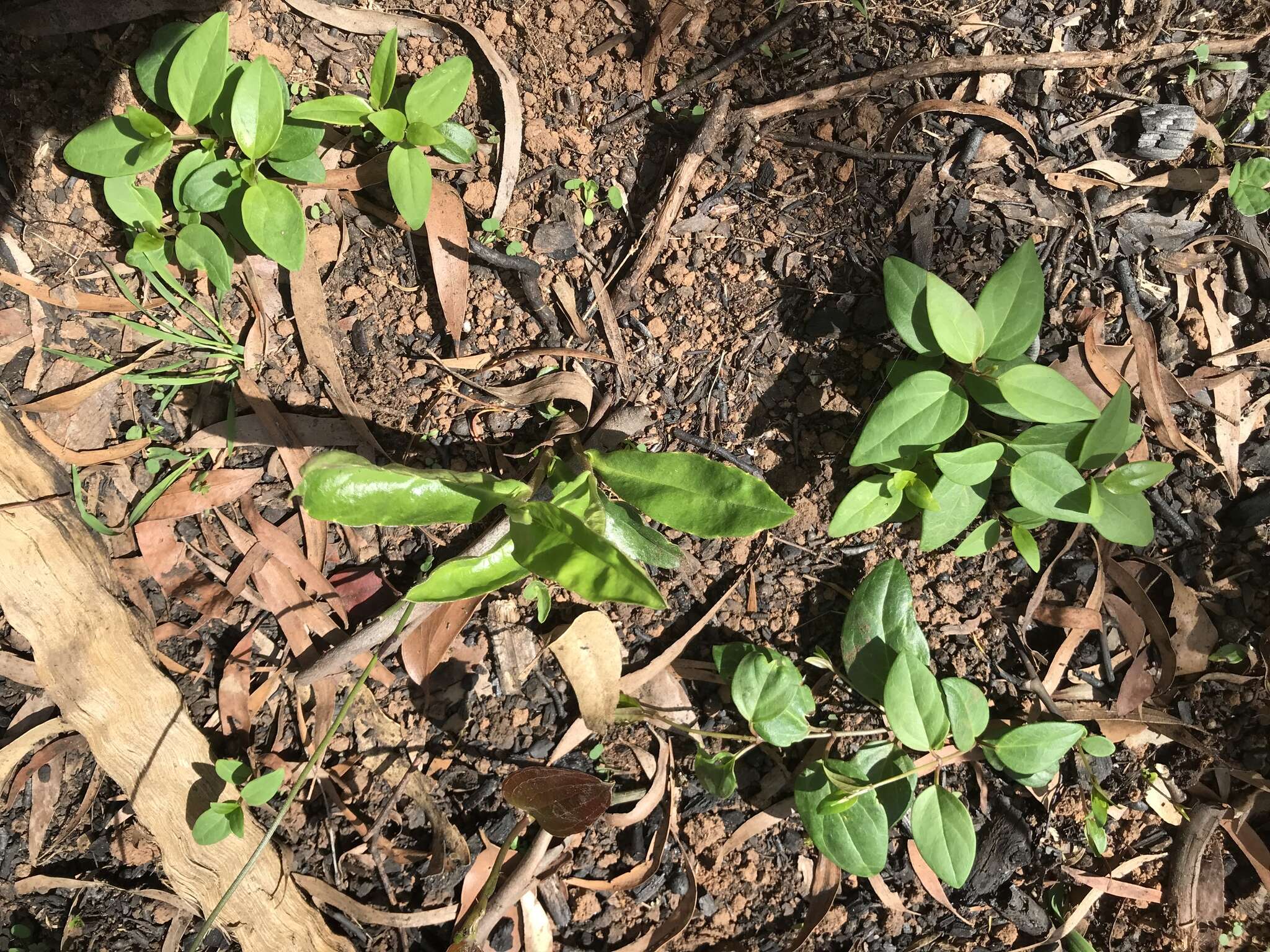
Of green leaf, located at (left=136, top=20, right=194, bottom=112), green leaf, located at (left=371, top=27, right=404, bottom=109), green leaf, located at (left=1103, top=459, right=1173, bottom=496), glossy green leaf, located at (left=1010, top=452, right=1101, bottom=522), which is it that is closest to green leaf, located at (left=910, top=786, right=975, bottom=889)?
glossy green leaf, located at (left=1010, top=452, right=1101, bottom=522)

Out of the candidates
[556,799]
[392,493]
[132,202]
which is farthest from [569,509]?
[132,202]

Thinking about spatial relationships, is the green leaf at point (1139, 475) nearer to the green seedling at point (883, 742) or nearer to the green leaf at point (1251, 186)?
the green seedling at point (883, 742)

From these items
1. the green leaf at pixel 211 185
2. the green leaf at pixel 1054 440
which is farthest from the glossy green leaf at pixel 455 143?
the green leaf at pixel 1054 440

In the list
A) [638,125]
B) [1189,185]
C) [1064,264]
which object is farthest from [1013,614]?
[638,125]

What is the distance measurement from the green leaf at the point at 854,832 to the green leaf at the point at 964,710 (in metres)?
0.24

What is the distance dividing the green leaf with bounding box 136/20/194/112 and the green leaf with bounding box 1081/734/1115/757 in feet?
8.48

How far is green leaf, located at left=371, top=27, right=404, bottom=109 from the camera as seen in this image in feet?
5.70

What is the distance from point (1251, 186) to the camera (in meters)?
2.02

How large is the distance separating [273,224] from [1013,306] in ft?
5.22

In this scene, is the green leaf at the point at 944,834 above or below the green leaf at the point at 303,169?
below

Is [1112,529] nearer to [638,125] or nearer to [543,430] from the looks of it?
[543,430]

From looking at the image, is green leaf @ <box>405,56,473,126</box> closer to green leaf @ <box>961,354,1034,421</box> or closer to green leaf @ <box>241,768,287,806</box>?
green leaf @ <box>961,354,1034,421</box>

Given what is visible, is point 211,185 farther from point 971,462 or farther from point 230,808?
point 971,462

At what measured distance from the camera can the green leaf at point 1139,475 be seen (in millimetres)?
1781
